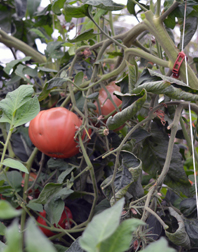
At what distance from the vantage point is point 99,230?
0.14 m

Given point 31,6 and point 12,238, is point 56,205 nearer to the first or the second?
point 12,238

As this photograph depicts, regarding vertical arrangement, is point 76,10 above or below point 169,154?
above

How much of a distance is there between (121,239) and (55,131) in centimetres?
36

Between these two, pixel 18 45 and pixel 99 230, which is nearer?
pixel 99 230

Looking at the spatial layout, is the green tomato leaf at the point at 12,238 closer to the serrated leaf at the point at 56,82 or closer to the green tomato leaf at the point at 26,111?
the green tomato leaf at the point at 26,111

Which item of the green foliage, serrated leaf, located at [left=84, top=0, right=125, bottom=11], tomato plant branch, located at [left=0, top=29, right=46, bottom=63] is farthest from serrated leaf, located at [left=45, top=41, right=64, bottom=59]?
serrated leaf, located at [left=84, top=0, right=125, bottom=11]

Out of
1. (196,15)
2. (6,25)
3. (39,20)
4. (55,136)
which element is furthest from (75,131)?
(6,25)

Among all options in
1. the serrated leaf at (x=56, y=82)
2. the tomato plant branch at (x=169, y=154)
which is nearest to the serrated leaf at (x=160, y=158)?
the tomato plant branch at (x=169, y=154)

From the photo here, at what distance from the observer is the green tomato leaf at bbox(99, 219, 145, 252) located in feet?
0.47

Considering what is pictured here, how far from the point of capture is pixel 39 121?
1.66 feet

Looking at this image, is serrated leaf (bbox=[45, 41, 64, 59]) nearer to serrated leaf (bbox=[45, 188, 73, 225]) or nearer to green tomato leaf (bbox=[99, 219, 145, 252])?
serrated leaf (bbox=[45, 188, 73, 225])

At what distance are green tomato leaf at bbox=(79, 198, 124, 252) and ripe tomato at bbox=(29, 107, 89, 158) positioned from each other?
13.9 inches

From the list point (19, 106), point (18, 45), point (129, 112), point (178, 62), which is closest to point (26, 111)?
point (19, 106)

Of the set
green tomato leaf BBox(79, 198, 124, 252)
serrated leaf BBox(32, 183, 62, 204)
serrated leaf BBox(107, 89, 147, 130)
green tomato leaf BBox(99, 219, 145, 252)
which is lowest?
serrated leaf BBox(32, 183, 62, 204)
